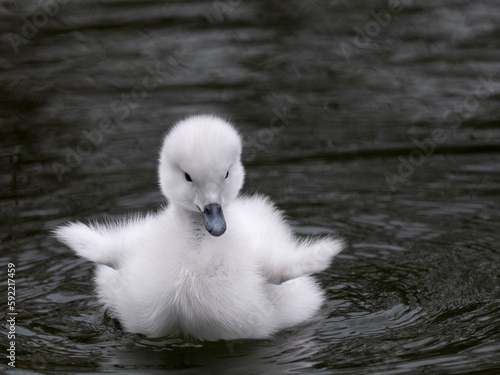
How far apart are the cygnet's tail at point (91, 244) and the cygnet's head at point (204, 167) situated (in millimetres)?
621

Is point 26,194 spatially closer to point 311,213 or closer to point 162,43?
point 311,213

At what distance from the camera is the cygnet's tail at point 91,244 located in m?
6.54

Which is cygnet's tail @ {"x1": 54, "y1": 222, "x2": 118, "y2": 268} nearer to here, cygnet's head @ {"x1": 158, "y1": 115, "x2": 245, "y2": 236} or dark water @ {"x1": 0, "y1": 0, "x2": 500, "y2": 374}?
dark water @ {"x1": 0, "y1": 0, "x2": 500, "y2": 374}

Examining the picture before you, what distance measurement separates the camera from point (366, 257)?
7.39 meters

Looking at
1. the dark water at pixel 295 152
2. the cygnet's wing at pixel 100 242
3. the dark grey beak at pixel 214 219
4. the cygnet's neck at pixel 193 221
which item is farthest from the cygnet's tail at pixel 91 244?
the dark grey beak at pixel 214 219

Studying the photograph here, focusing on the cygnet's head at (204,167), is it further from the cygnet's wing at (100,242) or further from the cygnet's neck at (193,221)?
the cygnet's wing at (100,242)

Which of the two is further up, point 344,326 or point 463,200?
point 463,200

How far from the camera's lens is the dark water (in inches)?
244

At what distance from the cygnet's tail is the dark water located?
43cm

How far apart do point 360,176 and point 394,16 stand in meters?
4.15

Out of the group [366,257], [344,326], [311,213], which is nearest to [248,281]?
[344,326]

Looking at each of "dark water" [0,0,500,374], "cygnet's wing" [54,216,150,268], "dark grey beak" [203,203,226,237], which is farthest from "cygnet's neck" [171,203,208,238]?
"dark water" [0,0,500,374]

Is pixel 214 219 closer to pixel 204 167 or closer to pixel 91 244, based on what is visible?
pixel 204 167

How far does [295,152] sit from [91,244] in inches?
113
